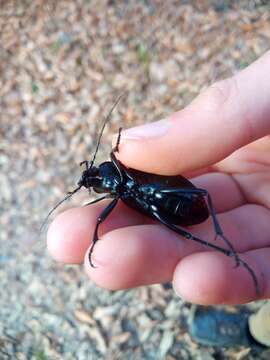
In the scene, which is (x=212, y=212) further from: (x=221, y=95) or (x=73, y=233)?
(x=73, y=233)

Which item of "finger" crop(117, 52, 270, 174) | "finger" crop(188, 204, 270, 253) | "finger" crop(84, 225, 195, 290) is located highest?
"finger" crop(117, 52, 270, 174)

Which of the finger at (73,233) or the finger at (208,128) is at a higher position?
the finger at (208,128)

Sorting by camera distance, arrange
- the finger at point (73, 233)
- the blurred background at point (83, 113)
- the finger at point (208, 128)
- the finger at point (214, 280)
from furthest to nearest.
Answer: the blurred background at point (83, 113) < the finger at point (73, 233) < the finger at point (208, 128) < the finger at point (214, 280)

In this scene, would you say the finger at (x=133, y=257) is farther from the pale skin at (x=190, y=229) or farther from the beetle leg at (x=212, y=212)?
the beetle leg at (x=212, y=212)

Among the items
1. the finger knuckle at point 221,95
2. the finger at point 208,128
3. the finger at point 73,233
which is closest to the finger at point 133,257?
the finger at point 73,233

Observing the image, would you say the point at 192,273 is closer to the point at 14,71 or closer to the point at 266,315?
the point at 266,315

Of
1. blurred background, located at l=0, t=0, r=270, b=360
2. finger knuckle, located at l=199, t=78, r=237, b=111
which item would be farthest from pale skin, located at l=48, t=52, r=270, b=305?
blurred background, located at l=0, t=0, r=270, b=360

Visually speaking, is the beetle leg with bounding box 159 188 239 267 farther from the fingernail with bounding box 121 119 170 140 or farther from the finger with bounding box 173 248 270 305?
the fingernail with bounding box 121 119 170 140

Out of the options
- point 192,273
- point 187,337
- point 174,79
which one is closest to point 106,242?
point 192,273
